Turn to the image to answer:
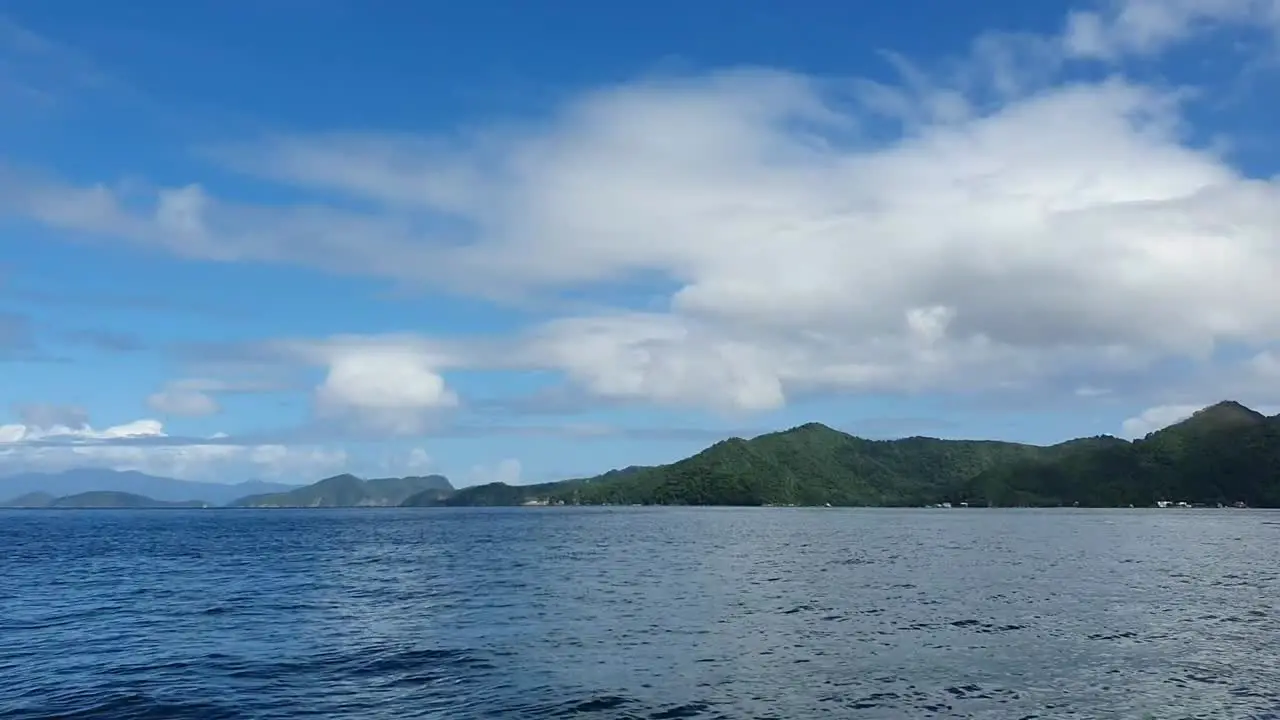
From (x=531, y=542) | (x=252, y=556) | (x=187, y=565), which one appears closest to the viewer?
(x=187, y=565)

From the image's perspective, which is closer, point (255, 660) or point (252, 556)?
point (255, 660)

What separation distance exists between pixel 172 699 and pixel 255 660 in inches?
346

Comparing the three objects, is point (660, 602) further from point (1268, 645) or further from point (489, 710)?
point (1268, 645)

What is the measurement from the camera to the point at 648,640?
5344cm

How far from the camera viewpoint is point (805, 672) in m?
44.2

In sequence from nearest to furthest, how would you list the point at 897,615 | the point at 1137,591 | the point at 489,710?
1. the point at 489,710
2. the point at 897,615
3. the point at 1137,591

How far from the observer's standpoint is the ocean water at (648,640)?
39.0 meters

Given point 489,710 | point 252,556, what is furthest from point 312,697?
point 252,556

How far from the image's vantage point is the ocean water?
38969mm

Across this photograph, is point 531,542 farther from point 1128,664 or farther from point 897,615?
point 1128,664

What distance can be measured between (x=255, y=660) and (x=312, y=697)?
34.6ft

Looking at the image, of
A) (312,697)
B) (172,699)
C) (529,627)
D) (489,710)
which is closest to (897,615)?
(529,627)

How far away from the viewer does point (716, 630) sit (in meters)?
57.1

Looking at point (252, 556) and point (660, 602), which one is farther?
point (252, 556)
